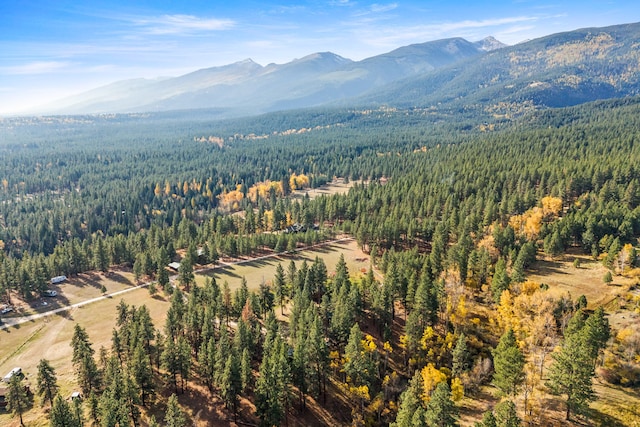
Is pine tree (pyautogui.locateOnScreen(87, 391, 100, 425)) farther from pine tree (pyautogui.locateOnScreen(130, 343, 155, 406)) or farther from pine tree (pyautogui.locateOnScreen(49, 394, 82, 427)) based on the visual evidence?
pine tree (pyautogui.locateOnScreen(130, 343, 155, 406))

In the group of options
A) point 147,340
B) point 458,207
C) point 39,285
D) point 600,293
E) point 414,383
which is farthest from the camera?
point 458,207

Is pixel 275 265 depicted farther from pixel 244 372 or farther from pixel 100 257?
pixel 244 372

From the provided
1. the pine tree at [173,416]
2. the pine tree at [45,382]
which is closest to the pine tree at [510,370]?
the pine tree at [173,416]

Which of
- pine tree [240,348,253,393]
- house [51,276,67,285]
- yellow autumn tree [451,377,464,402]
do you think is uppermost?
pine tree [240,348,253,393]

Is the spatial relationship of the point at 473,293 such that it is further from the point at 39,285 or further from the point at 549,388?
the point at 39,285

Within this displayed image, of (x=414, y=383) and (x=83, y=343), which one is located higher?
(x=83, y=343)

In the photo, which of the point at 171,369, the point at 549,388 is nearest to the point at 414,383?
the point at 549,388

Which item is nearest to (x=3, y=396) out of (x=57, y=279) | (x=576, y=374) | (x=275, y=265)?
(x=57, y=279)

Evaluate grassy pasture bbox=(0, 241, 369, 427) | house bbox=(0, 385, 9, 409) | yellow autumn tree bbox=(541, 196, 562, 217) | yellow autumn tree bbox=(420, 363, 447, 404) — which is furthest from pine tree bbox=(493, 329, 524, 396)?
yellow autumn tree bbox=(541, 196, 562, 217)

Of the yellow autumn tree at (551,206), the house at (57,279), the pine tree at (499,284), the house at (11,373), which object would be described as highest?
the yellow autumn tree at (551,206)

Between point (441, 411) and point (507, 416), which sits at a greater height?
point (507, 416)

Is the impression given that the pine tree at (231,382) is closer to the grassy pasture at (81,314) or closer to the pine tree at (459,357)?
the grassy pasture at (81,314)
